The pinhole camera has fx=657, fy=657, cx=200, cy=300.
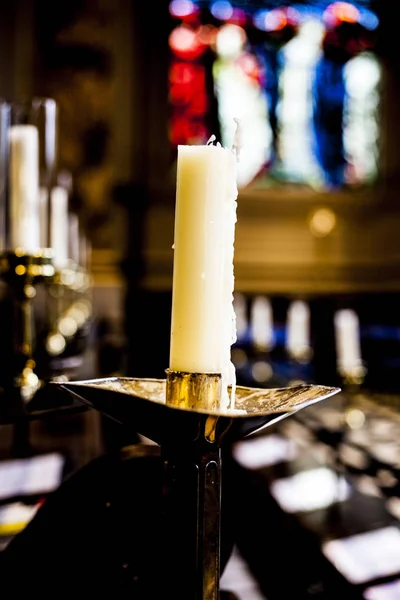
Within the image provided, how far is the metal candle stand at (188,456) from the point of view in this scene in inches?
17.7

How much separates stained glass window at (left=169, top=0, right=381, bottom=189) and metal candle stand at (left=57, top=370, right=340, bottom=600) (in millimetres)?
5471

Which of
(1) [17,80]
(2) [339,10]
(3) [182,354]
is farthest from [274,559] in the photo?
(2) [339,10]

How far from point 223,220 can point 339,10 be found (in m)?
6.36

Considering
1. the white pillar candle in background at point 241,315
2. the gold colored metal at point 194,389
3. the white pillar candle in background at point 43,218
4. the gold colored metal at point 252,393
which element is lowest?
the white pillar candle in background at point 241,315

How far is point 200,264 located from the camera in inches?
18.7

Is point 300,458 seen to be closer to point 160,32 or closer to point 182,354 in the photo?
point 182,354

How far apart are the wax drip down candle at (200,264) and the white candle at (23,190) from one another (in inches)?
17.9

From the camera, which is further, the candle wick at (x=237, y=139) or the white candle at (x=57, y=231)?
the white candle at (x=57, y=231)

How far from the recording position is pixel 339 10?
6.13 meters

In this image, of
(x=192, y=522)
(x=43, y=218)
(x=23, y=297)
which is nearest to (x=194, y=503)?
(x=192, y=522)

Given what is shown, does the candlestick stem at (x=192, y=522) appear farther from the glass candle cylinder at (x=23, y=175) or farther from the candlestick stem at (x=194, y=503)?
the glass candle cylinder at (x=23, y=175)

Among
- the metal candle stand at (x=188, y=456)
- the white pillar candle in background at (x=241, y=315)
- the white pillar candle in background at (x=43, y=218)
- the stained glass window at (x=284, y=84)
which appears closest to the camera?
the metal candle stand at (x=188, y=456)

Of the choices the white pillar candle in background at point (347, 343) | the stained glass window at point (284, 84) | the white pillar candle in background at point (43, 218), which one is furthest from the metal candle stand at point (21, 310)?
the stained glass window at point (284, 84)

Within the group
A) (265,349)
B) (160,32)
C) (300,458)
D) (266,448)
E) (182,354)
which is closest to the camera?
(182,354)
